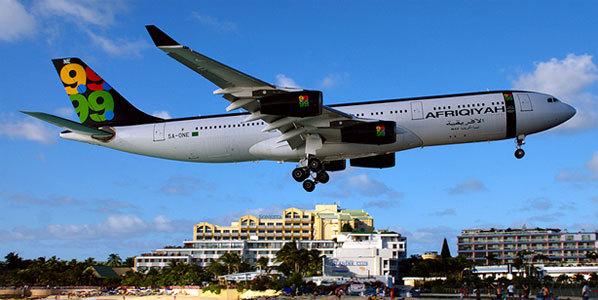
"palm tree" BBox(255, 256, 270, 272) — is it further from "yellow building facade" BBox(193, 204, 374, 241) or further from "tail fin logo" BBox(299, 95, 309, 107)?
"tail fin logo" BBox(299, 95, 309, 107)

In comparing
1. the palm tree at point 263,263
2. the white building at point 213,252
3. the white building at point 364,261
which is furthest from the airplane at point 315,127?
the white building at point 213,252

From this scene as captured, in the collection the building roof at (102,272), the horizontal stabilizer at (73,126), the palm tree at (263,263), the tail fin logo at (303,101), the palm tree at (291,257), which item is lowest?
the building roof at (102,272)

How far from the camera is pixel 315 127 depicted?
1569 inches

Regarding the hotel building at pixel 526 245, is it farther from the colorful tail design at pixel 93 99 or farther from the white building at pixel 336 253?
the colorful tail design at pixel 93 99

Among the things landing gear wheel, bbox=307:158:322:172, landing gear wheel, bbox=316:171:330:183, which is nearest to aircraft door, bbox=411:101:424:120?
landing gear wheel, bbox=307:158:322:172

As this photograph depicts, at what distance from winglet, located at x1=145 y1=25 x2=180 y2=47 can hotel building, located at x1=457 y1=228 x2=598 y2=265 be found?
14033 cm

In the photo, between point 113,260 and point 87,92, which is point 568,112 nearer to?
point 87,92

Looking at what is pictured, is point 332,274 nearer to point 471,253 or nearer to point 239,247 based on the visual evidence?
point 239,247

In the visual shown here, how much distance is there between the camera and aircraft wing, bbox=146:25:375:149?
3156cm

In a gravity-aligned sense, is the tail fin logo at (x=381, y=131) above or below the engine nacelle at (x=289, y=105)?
below

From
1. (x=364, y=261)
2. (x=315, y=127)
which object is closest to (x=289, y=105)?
(x=315, y=127)

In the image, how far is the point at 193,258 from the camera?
478ft

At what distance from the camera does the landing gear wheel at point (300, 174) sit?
4291cm

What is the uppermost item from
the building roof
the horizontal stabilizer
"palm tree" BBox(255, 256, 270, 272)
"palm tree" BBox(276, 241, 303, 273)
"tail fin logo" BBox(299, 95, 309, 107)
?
"tail fin logo" BBox(299, 95, 309, 107)
